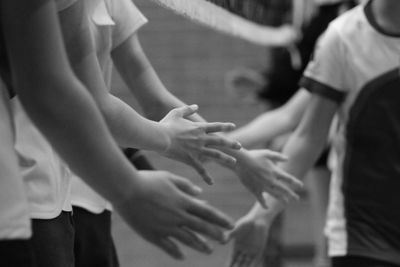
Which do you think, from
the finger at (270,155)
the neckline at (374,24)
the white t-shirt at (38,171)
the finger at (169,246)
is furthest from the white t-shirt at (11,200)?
the neckline at (374,24)

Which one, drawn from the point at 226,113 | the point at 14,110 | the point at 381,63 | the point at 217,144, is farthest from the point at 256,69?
the point at 14,110

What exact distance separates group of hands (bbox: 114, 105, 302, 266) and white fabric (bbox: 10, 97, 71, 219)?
0.24m

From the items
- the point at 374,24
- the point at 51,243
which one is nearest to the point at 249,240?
the point at 374,24

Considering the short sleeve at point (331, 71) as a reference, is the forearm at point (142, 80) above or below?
above

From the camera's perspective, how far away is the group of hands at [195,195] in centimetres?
207

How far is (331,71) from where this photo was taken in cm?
392

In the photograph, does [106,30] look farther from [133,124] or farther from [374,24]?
[374,24]

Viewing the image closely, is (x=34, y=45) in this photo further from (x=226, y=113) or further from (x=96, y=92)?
(x=226, y=113)

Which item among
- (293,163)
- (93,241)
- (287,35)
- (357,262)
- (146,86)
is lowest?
(287,35)

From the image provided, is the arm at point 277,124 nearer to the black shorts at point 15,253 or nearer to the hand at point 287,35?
the hand at point 287,35

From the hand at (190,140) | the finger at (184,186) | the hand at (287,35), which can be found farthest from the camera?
the hand at (287,35)

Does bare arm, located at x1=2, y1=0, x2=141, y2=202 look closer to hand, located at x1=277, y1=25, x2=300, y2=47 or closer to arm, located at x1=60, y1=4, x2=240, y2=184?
arm, located at x1=60, y1=4, x2=240, y2=184

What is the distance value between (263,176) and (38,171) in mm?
981

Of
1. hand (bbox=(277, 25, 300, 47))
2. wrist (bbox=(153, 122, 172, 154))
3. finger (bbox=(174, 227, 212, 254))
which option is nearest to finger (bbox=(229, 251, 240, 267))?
wrist (bbox=(153, 122, 172, 154))
